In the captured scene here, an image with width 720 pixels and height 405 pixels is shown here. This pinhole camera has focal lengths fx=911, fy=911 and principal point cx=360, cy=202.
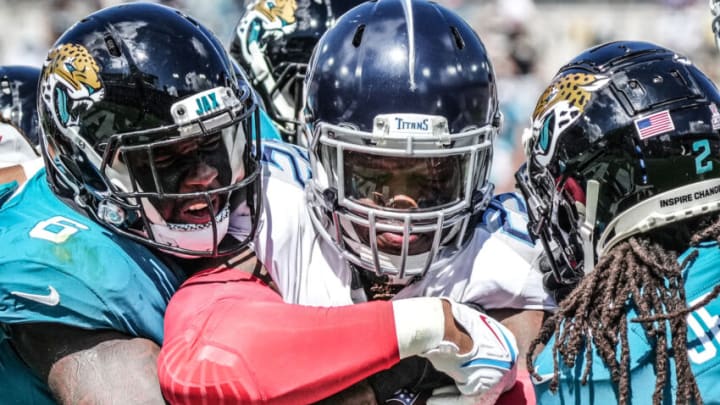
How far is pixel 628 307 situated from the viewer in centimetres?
196

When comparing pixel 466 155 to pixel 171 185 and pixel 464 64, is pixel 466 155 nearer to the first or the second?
pixel 464 64

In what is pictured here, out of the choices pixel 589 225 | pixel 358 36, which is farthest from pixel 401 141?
pixel 589 225

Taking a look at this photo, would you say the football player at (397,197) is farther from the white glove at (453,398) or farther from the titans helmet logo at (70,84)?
the titans helmet logo at (70,84)

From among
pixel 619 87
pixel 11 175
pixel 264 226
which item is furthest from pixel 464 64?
pixel 11 175

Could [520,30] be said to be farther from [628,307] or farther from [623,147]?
[628,307]

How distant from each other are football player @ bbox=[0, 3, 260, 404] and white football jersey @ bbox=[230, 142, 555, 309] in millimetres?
111

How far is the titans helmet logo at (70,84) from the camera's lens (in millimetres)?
2344

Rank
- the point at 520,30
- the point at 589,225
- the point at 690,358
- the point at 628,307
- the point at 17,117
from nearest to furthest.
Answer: the point at 690,358
the point at 628,307
the point at 589,225
the point at 17,117
the point at 520,30

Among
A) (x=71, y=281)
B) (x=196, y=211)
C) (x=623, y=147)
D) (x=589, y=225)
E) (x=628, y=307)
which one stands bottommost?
(x=71, y=281)

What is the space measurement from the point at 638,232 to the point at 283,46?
1837 mm

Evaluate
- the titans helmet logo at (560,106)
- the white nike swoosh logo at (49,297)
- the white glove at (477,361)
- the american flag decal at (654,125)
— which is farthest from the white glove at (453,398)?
the white nike swoosh logo at (49,297)

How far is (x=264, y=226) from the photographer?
8.32 feet

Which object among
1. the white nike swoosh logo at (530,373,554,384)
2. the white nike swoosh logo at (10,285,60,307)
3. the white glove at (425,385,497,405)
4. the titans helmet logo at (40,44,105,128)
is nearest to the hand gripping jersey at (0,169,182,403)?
the white nike swoosh logo at (10,285,60,307)

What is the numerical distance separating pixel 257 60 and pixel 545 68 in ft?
24.0
